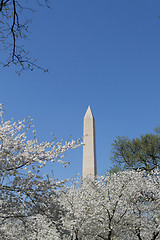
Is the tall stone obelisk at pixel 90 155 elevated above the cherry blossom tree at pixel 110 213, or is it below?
above

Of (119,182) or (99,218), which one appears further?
(119,182)

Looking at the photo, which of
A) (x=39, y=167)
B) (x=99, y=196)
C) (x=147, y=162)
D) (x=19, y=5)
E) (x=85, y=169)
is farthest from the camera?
(x=147, y=162)

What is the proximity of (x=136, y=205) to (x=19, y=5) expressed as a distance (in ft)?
27.4

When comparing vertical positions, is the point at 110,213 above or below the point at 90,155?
below

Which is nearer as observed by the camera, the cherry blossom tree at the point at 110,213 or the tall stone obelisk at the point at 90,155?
the cherry blossom tree at the point at 110,213

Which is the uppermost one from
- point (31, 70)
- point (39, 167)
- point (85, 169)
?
point (85, 169)

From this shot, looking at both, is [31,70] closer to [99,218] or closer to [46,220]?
[46,220]

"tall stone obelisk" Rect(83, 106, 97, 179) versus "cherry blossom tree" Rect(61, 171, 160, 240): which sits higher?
"tall stone obelisk" Rect(83, 106, 97, 179)

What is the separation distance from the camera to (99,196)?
374 inches

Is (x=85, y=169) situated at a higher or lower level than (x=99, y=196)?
higher

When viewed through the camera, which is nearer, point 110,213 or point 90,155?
point 110,213

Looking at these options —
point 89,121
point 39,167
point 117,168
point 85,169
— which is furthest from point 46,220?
point 117,168

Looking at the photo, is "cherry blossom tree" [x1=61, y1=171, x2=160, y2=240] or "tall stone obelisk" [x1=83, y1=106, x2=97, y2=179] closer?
"cherry blossom tree" [x1=61, y1=171, x2=160, y2=240]

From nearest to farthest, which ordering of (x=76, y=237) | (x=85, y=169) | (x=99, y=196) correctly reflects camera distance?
(x=76, y=237) → (x=99, y=196) → (x=85, y=169)
